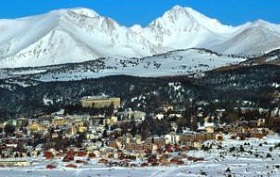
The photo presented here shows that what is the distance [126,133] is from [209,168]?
23.9 metres

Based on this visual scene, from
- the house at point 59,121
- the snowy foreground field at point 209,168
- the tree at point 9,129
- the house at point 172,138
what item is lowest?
→ the snowy foreground field at point 209,168

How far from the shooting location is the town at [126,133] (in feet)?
224

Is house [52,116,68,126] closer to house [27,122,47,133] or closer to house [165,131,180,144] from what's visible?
house [27,122,47,133]

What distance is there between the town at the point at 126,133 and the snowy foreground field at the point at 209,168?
151 centimetres

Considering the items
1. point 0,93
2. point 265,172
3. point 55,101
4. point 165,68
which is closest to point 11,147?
point 265,172

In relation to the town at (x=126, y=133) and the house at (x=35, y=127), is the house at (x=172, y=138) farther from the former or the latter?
the house at (x=35, y=127)

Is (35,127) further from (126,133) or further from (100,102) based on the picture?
(100,102)

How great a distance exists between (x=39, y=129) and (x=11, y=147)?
13.2m

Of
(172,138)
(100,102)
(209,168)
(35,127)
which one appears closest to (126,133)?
(172,138)

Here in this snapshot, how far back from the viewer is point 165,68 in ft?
656

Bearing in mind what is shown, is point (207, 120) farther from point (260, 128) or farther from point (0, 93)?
point (0, 93)

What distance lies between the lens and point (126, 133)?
80.6 metres

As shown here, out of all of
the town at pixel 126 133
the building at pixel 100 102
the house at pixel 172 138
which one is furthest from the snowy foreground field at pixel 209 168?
the building at pixel 100 102

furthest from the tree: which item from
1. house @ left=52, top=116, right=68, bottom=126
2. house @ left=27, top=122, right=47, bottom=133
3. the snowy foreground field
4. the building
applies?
the snowy foreground field
